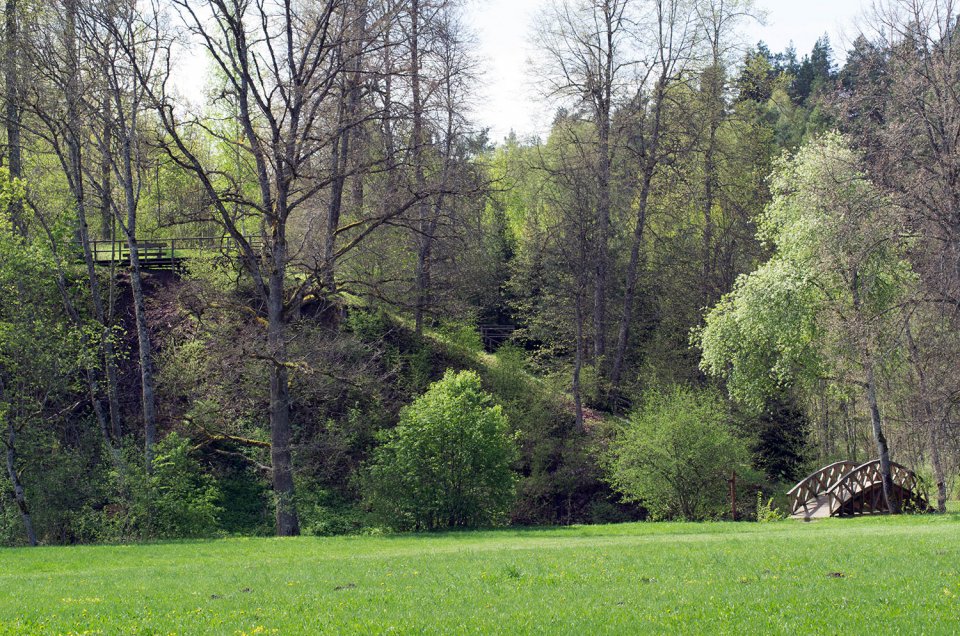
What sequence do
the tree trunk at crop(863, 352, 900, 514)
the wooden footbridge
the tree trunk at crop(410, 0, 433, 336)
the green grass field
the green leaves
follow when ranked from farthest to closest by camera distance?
1. the wooden footbridge
2. the tree trunk at crop(410, 0, 433, 336)
3. the tree trunk at crop(863, 352, 900, 514)
4. the green leaves
5. the green grass field

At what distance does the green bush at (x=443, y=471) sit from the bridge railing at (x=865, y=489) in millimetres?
10752

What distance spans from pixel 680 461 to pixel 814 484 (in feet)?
19.0

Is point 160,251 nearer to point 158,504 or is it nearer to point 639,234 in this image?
point 158,504

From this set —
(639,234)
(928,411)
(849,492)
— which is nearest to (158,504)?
(928,411)

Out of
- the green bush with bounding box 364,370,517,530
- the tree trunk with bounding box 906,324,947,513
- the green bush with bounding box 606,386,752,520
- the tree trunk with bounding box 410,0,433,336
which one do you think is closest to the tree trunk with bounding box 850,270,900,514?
the tree trunk with bounding box 906,324,947,513

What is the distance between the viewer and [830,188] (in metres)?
23.6

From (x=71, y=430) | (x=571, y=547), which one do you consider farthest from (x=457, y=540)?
(x=71, y=430)

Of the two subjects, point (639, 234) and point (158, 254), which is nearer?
point (158, 254)

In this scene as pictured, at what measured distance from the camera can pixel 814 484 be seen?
28266 millimetres

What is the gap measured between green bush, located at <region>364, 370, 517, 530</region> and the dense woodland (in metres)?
0.08

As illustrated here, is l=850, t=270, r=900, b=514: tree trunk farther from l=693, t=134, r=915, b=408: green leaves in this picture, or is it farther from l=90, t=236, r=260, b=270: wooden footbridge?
l=90, t=236, r=260, b=270: wooden footbridge

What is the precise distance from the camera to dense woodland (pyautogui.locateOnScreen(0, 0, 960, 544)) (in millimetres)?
21250

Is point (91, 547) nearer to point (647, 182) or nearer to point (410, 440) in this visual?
point (410, 440)

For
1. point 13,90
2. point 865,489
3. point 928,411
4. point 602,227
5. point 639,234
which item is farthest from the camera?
point 639,234
